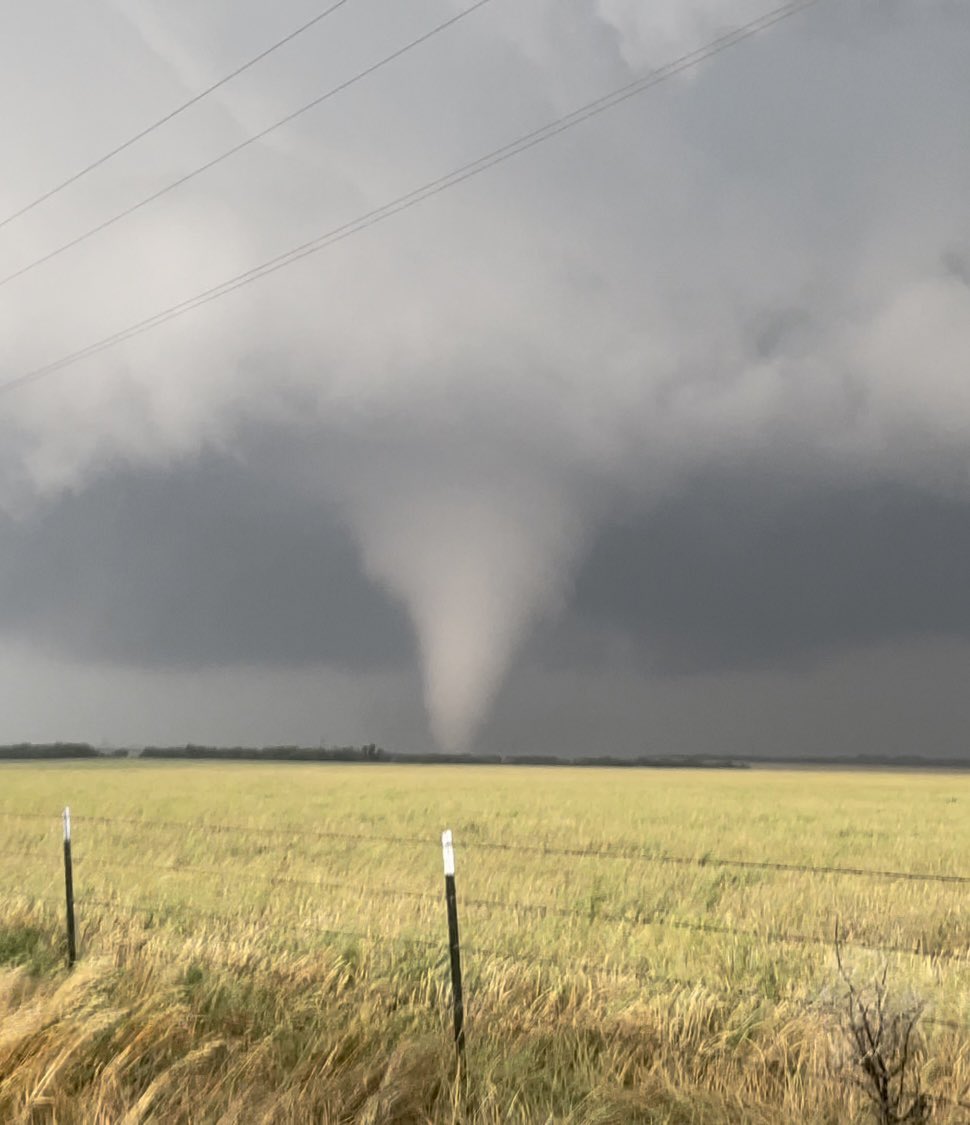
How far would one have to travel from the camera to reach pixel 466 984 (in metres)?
8.15

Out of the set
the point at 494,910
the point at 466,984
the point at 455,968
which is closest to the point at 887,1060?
the point at 455,968

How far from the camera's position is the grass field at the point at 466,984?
218 inches

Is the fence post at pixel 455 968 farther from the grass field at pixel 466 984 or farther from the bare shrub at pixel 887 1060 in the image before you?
the bare shrub at pixel 887 1060

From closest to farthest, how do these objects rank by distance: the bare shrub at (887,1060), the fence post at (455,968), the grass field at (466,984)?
1. the bare shrub at (887,1060)
2. the grass field at (466,984)
3. the fence post at (455,968)

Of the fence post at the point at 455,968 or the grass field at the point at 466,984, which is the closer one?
the grass field at the point at 466,984

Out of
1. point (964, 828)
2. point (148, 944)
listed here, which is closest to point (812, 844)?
point (964, 828)

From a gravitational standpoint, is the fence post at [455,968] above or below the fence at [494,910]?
above

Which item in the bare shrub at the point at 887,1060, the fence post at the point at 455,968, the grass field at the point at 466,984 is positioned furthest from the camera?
the fence post at the point at 455,968

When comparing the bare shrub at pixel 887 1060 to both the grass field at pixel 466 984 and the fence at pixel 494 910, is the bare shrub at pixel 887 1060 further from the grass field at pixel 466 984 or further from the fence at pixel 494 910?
the fence at pixel 494 910

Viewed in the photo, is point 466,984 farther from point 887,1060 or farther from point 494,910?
point 494,910

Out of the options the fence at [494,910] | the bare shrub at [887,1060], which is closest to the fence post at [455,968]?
the fence at [494,910]

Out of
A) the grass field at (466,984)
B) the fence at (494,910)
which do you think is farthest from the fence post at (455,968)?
the grass field at (466,984)

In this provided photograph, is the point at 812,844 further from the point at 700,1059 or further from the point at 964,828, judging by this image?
the point at 700,1059

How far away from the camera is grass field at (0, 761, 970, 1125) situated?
5.54 m
